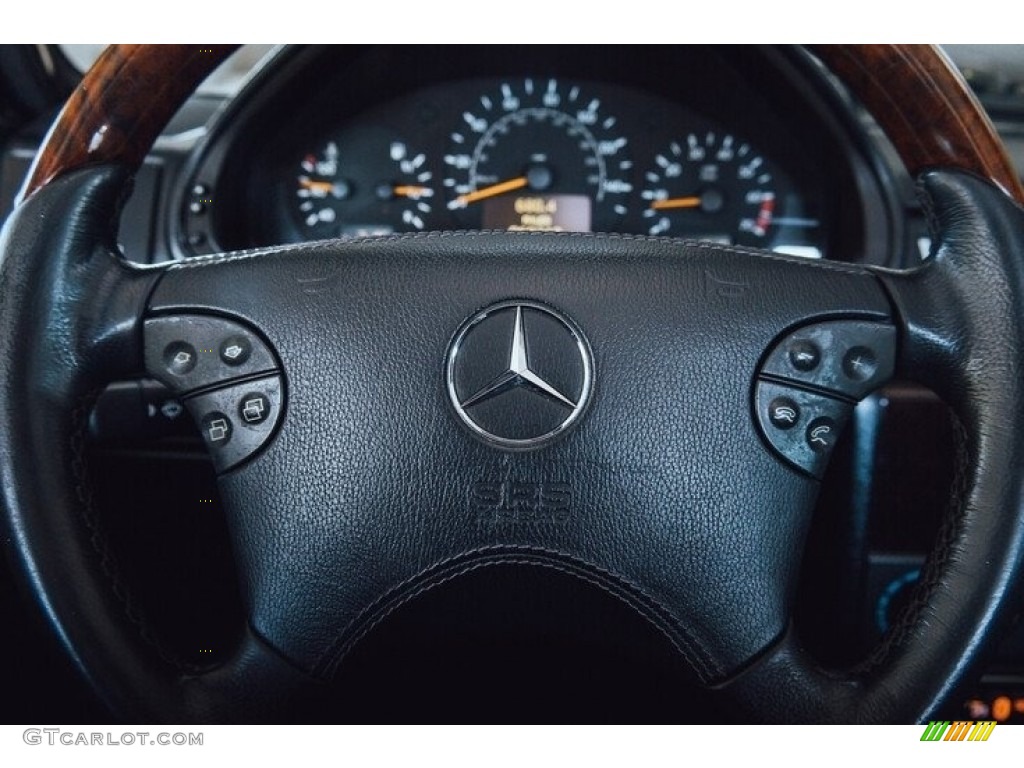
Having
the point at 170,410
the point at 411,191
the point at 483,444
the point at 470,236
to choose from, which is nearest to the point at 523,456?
the point at 483,444

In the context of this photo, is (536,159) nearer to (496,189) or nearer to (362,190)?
(496,189)

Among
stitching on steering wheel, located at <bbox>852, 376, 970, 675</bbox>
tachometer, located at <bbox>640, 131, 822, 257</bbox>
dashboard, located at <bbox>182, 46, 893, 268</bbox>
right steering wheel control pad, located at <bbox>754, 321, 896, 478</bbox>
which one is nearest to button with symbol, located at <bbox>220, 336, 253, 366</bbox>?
right steering wheel control pad, located at <bbox>754, 321, 896, 478</bbox>

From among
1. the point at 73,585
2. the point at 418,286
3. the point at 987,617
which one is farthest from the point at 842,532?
the point at 73,585

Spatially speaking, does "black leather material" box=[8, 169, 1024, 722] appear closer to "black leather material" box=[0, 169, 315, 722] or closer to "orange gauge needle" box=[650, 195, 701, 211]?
"black leather material" box=[0, 169, 315, 722]

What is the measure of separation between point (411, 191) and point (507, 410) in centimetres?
94

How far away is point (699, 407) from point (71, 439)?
40cm

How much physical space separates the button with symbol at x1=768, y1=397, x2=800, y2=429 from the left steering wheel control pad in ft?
1.03

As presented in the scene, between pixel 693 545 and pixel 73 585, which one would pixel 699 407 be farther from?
pixel 73 585

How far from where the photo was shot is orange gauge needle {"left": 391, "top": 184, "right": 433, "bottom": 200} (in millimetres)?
1591

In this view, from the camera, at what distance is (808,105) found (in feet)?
4.77

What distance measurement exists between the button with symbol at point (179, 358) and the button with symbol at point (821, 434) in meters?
0.40

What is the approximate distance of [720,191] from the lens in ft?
5.27
